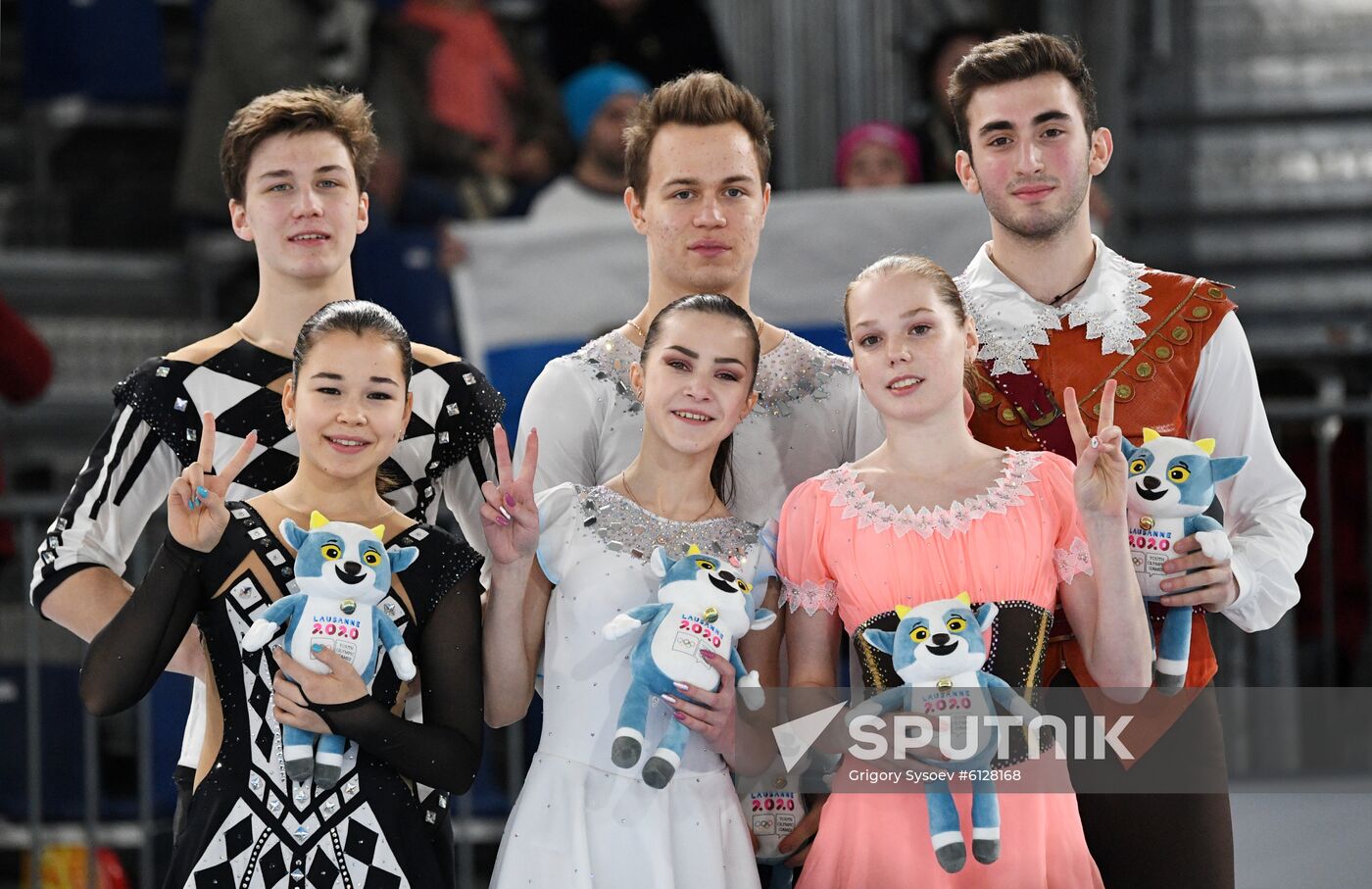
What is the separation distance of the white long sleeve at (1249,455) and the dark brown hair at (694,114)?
888 mm

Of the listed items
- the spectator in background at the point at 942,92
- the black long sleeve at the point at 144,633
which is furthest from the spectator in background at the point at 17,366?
the spectator in background at the point at 942,92

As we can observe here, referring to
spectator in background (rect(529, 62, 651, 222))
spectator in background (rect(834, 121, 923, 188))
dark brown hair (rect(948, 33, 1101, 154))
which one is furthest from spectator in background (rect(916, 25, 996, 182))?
dark brown hair (rect(948, 33, 1101, 154))

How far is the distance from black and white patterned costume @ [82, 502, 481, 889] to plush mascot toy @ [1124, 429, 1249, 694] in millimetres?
1068

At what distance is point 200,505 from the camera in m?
2.52

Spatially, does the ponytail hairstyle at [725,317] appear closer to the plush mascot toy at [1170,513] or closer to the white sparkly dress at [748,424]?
the white sparkly dress at [748,424]

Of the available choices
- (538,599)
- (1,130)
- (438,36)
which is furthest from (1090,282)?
(1,130)

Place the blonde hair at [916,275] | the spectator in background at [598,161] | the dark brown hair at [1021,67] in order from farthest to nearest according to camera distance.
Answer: the spectator in background at [598,161]
the dark brown hair at [1021,67]
the blonde hair at [916,275]

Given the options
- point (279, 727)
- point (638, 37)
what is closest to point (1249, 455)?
point (279, 727)

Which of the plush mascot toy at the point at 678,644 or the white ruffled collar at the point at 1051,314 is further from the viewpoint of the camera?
the white ruffled collar at the point at 1051,314

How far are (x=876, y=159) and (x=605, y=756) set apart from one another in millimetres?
3184

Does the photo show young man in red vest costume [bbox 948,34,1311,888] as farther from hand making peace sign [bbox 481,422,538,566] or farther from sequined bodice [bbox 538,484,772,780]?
hand making peace sign [bbox 481,422,538,566]

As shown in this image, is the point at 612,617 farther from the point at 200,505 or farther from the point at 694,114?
the point at 694,114

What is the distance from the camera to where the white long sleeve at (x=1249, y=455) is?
288 centimetres

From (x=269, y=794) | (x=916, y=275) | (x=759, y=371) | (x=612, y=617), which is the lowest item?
(x=269, y=794)
